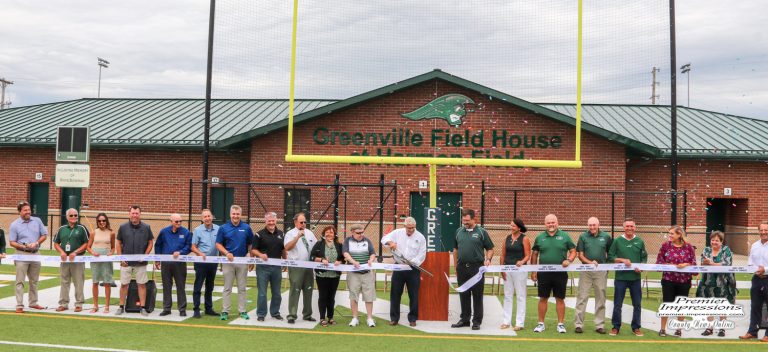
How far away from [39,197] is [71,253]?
15.9m

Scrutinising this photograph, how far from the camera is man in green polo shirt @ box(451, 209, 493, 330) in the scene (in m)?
9.34

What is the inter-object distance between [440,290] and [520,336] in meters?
1.44

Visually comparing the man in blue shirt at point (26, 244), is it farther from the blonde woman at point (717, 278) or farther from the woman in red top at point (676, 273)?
the blonde woman at point (717, 278)

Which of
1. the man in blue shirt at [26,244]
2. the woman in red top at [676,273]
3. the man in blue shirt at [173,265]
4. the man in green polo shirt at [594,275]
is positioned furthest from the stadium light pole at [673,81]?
the man in blue shirt at [26,244]

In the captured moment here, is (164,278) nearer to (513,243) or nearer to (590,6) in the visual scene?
(513,243)

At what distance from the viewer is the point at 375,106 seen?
19.7m

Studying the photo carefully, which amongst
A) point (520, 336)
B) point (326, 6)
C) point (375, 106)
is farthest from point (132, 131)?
point (520, 336)

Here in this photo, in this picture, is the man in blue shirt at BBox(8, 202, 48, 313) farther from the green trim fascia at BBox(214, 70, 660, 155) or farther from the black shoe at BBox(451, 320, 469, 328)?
the green trim fascia at BBox(214, 70, 660, 155)

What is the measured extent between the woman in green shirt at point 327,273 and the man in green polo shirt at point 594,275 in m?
3.45

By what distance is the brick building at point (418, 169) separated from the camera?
1914cm

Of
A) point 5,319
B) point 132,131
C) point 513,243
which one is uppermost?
point 132,131

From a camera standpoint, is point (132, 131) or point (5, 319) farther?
point (132, 131)

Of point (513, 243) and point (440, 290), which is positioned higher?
point (513, 243)

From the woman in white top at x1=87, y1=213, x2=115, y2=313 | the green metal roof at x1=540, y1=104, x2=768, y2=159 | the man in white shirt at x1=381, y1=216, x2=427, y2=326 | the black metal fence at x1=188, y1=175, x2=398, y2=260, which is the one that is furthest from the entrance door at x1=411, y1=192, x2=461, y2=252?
the woman in white top at x1=87, y1=213, x2=115, y2=313
